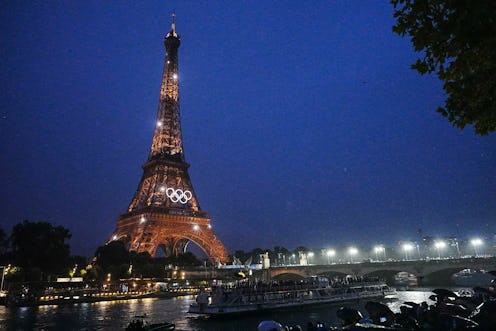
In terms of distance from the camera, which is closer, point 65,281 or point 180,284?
point 65,281

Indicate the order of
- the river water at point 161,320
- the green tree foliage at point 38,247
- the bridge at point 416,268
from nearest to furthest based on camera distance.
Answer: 1. the river water at point 161,320
2. the bridge at point 416,268
3. the green tree foliage at point 38,247

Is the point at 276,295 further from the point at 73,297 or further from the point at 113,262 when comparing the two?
the point at 113,262

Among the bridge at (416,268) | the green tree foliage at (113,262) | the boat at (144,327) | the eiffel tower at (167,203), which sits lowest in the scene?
the boat at (144,327)

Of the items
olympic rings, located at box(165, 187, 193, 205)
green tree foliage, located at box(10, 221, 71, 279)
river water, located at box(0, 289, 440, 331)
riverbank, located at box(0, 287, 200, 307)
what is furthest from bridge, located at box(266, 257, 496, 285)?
green tree foliage, located at box(10, 221, 71, 279)

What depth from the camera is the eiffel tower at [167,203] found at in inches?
2761

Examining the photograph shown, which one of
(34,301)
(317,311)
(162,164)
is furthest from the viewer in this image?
(162,164)

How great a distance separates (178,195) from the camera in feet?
259

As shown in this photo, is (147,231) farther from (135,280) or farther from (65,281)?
(65,281)

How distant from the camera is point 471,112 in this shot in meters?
8.06

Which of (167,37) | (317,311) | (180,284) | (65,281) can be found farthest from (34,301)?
(167,37)

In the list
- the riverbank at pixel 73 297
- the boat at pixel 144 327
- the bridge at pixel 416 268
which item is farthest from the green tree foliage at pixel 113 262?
the boat at pixel 144 327

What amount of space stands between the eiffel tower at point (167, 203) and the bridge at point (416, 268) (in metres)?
18.3

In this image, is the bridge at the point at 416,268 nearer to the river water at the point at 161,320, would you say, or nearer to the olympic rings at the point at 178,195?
the olympic rings at the point at 178,195

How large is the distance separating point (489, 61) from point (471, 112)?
51.8 inches
